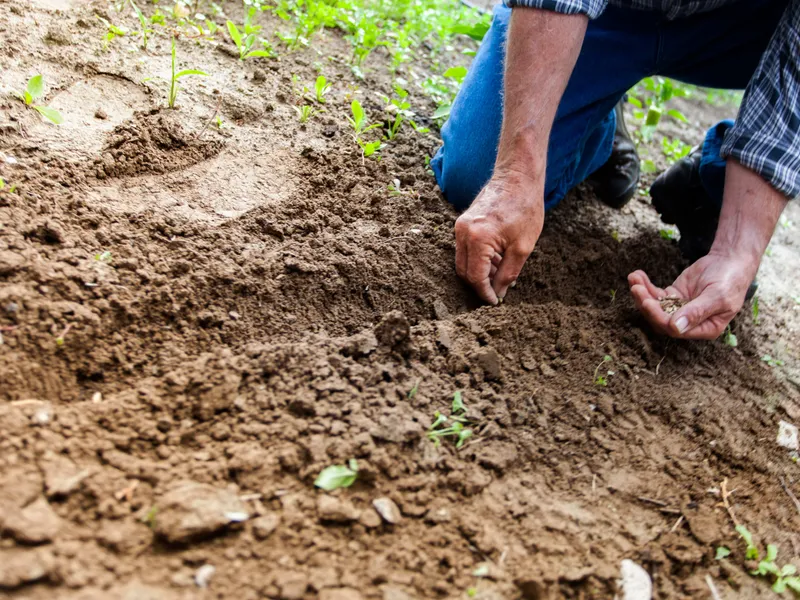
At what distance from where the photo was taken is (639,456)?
1528mm

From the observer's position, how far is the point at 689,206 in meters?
2.48

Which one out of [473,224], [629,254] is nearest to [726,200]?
[629,254]

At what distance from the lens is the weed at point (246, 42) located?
2363mm

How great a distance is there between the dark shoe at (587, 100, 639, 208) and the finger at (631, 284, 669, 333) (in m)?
0.81

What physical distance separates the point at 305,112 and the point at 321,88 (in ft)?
0.58

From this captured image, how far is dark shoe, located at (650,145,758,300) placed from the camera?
2385mm

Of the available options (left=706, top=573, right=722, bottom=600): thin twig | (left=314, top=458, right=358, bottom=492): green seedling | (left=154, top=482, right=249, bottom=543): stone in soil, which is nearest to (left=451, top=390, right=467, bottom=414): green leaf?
(left=314, top=458, right=358, bottom=492): green seedling

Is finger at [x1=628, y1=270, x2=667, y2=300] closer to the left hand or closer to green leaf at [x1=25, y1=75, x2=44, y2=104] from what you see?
the left hand

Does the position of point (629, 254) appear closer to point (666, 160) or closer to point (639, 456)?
point (639, 456)

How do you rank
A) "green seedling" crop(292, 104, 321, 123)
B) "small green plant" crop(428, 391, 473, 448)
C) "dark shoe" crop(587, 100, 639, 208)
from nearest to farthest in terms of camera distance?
"small green plant" crop(428, 391, 473, 448)
"green seedling" crop(292, 104, 321, 123)
"dark shoe" crop(587, 100, 639, 208)

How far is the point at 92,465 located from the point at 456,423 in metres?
0.76

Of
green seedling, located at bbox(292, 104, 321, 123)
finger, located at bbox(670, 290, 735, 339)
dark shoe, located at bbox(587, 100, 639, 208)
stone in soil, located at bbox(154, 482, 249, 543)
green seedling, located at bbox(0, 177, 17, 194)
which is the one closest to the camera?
stone in soil, located at bbox(154, 482, 249, 543)

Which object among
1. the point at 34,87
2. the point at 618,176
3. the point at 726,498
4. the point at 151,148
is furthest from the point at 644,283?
the point at 34,87

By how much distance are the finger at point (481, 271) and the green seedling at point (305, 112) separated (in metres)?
0.94
